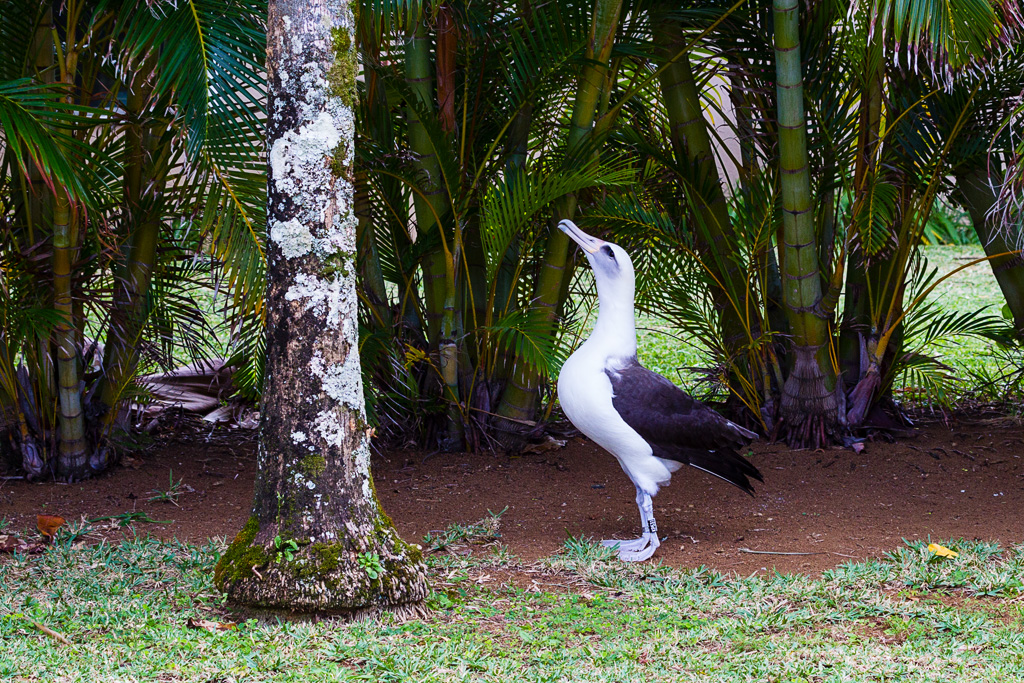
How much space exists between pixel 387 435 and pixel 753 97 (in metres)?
2.90

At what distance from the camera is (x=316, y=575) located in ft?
11.0

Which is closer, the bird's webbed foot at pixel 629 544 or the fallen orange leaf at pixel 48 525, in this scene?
the bird's webbed foot at pixel 629 544

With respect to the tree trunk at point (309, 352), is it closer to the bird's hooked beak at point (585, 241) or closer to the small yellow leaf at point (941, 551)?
the bird's hooked beak at point (585, 241)

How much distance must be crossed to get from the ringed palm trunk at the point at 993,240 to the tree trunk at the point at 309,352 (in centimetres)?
393

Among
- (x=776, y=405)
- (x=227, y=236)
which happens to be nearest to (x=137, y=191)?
(x=227, y=236)

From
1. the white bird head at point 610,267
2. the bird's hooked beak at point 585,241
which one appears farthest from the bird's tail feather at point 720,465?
the bird's hooked beak at point 585,241

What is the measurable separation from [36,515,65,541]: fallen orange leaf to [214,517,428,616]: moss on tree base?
1.38m

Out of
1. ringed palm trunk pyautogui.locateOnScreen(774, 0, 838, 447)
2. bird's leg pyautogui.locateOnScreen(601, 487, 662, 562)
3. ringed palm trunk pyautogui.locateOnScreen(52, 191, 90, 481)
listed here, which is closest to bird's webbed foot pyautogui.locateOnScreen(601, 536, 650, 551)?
bird's leg pyautogui.locateOnScreen(601, 487, 662, 562)

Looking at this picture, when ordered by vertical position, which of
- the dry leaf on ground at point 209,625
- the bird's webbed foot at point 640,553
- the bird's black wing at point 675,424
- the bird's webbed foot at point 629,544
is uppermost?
the bird's black wing at point 675,424

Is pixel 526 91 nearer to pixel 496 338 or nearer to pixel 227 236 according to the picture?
pixel 496 338

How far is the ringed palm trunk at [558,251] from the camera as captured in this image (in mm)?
4969

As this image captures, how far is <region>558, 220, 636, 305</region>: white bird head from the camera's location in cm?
448

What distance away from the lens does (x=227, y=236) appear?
13.5 ft

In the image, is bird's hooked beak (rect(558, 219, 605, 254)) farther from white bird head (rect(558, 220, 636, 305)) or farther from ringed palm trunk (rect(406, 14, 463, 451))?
ringed palm trunk (rect(406, 14, 463, 451))
